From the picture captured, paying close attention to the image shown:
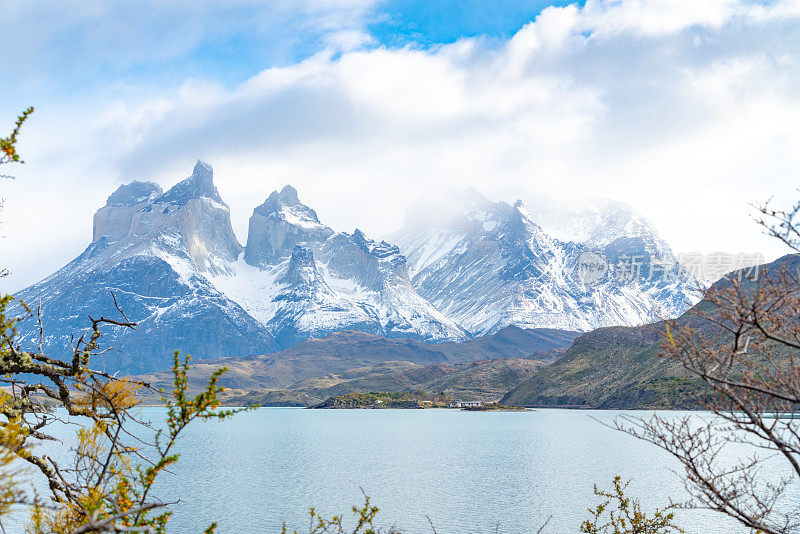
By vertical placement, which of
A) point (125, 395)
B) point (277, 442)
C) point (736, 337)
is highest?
point (736, 337)

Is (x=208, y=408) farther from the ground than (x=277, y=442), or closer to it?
farther from the ground

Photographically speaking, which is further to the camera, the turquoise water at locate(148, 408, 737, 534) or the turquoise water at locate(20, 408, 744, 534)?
the turquoise water at locate(148, 408, 737, 534)

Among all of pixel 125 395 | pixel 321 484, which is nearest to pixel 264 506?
pixel 321 484

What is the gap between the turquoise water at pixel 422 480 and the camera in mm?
56903

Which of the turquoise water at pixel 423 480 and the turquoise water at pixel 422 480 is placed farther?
the turquoise water at pixel 423 480

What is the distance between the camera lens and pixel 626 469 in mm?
87438

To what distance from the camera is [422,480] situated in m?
78.1

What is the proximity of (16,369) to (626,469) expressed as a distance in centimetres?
8888

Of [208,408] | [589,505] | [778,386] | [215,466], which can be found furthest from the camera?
[215,466]

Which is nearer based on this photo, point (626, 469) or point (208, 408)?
point (208, 408)

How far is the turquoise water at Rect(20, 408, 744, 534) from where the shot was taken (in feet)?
187

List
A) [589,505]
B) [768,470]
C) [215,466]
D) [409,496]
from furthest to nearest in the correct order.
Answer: [215,466]
[768,470]
[409,496]
[589,505]

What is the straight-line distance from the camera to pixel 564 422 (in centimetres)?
18088

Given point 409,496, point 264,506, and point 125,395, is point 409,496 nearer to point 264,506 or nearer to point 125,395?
point 264,506
